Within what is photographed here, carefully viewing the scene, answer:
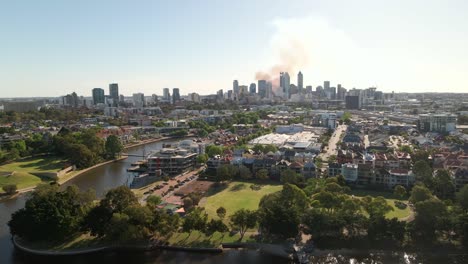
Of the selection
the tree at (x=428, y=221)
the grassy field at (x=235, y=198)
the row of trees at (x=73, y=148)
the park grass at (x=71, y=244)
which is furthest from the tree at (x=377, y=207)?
the row of trees at (x=73, y=148)

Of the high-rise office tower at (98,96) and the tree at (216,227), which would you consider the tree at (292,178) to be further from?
the high-rise office tower at (98,96)

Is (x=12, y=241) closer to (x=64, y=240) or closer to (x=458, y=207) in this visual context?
(x=64, y=240)

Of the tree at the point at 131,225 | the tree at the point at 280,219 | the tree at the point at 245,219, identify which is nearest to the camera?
the tree at the point at 131,225

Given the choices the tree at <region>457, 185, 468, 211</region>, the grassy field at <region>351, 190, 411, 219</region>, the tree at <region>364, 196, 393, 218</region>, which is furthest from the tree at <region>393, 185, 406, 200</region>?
the tree at <region>364, 196, 393, 218</region>

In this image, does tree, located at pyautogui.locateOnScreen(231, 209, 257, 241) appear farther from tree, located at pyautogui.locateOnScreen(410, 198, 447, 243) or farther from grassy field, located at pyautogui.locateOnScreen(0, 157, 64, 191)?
grassy field, located at pyautogui.locateOnScreen(0, 157, 64, 191)

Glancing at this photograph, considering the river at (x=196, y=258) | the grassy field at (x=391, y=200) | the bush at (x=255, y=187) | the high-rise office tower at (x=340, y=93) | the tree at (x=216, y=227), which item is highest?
the high-rise office tower at (x=340, y=93)

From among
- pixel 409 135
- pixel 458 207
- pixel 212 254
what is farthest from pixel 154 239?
pixel 409 135
